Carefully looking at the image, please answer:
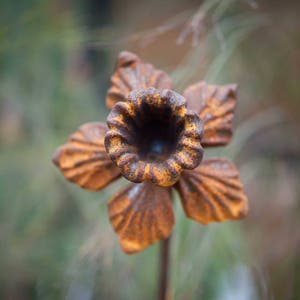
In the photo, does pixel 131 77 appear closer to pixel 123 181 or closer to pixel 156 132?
pixel 156 132

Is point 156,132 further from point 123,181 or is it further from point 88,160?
point 123,181

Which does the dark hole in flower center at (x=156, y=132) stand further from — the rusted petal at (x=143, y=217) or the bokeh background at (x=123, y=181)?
the bokeh background at (x=123, y=181)

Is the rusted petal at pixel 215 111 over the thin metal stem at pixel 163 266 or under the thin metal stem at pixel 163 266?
over

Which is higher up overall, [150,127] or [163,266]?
[150,127]

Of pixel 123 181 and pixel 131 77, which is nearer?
pixel 131 77

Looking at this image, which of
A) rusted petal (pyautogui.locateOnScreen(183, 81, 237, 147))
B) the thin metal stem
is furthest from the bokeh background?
rusted petal (pyautogui.locateOnScreen(183, 81, 237, 147))

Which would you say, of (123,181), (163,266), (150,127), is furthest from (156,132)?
(123,181)

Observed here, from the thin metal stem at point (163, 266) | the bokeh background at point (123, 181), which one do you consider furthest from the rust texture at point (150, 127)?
the bokeh background at point (123, 181)
